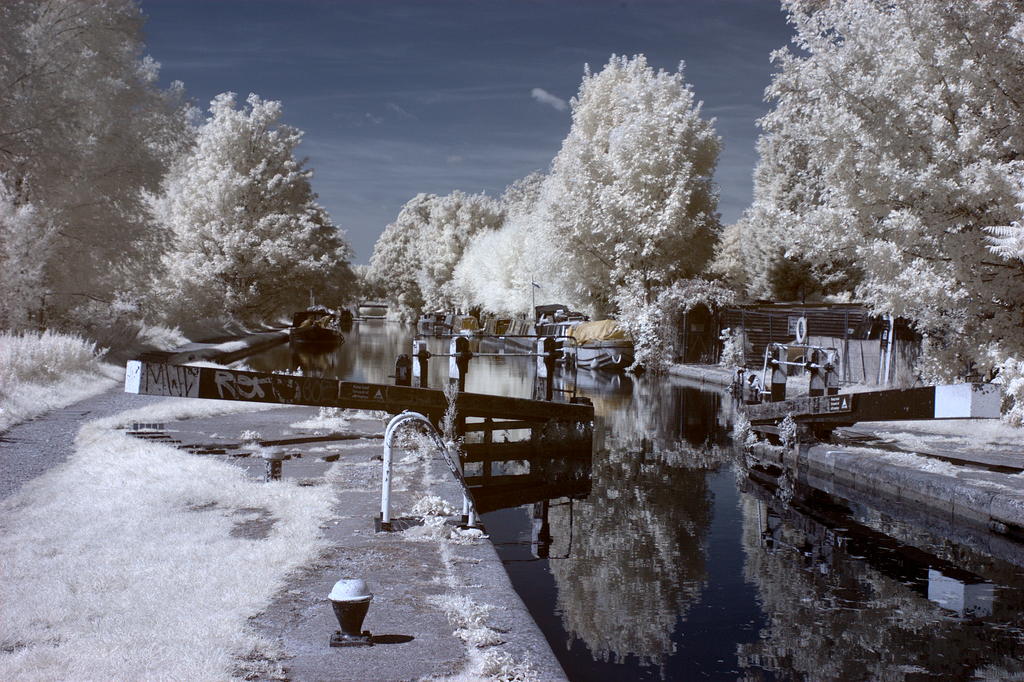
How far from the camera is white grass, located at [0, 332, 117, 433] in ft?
43.5

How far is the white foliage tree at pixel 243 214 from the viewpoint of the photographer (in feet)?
160

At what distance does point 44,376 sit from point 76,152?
7774 millimetres

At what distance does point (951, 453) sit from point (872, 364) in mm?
12810

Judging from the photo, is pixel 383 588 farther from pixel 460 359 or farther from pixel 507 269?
pixel 507 269

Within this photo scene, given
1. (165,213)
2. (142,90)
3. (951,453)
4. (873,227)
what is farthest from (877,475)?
(165,213)

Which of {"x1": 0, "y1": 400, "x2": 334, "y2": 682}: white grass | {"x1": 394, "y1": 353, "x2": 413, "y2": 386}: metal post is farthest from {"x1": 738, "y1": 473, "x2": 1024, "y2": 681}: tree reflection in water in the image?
{"x1": 394, "y1": 353, "x2": 413, "y2": 386}: metal post

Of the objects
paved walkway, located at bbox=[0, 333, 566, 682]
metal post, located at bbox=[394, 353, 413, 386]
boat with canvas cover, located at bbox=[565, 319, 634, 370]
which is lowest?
paved walkway, located at bbox=[0, 333, 566, 682]

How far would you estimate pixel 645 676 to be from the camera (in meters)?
5.98

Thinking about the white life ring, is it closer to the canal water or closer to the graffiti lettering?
the canal water

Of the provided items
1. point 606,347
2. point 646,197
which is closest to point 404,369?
point 606,347

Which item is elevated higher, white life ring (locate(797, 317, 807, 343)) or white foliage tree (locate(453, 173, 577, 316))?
white foliage tree (locate(453, 173, 577, 316))

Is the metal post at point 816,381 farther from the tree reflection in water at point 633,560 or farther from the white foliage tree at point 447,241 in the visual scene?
the white foliage tree at point 447,241

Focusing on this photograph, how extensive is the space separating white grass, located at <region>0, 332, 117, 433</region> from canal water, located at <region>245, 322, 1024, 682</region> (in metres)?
8.12

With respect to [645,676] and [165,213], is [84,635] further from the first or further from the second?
[165,213]
